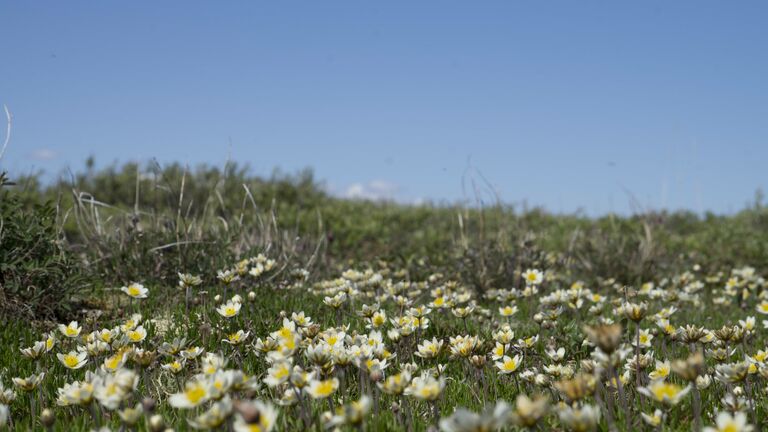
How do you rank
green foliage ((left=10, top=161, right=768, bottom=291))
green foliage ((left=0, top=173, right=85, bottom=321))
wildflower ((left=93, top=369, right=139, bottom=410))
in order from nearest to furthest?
wildflower ((left=93, top=369, right=139, bottom=410)), green foliage ((left=0, top=173, right=85, bottom=321)), green foliage ((left=10, top=161, right=768, bottom=291))

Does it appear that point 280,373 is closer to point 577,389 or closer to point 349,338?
point 349,338

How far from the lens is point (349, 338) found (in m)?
3.29

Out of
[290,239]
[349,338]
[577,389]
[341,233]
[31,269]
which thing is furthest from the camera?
[341,233]

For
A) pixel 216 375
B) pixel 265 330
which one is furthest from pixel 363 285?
pixel 216 375

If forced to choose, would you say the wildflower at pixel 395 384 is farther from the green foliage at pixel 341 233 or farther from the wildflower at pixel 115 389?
the green foliage at pixel 341 233

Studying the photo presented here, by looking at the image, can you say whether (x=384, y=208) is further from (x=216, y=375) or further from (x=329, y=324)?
(x=216, y=375)

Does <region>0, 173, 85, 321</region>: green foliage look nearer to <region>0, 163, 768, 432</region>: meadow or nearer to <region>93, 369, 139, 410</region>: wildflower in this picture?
<region>0, 163, 768, 432</region>: meadow

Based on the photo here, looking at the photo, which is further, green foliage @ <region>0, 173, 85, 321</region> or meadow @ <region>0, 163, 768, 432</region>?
green foliage @ <region>0, 173, 85, 321</region>

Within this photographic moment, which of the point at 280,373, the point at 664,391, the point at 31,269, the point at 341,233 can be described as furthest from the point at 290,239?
the point at 664,391

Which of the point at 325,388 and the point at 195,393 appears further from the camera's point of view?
the point at 325,388

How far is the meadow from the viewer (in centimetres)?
247

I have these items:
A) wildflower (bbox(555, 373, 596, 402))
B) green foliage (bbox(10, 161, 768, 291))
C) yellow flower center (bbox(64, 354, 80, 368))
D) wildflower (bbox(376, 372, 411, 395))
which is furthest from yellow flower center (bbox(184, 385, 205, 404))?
green foliage (bbox(10, 161, 768, 291))

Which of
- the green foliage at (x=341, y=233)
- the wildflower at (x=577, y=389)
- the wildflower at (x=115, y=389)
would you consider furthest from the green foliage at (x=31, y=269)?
the wildflower at (x=577, y=389)

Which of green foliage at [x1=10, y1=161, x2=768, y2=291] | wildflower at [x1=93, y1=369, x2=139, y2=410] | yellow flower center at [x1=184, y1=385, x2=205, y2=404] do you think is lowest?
green foliage at [x1=10, y1=161, x2=768, y2=291]
